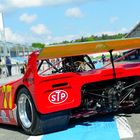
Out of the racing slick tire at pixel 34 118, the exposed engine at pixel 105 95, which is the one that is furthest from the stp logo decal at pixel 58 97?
the exposed engine at pixel 105 95

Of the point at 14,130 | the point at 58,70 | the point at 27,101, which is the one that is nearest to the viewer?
the point at 27,101

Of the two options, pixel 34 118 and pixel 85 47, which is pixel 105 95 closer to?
pixel 85 47

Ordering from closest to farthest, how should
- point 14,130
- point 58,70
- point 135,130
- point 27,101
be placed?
1. point 135,130
2. point 27,101
3. point 14,130
4. point 58,70

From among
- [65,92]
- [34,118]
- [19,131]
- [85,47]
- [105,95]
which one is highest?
[85,47]

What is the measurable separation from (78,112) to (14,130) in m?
1.26

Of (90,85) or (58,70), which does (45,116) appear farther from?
(58,70)

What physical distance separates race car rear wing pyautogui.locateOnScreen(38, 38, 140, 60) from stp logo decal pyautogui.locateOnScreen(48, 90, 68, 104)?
22.5 inches

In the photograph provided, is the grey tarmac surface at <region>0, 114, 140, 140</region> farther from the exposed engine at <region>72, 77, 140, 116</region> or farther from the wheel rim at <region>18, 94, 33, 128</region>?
the exposed engine at <region>72, 77, 140, 116</region>

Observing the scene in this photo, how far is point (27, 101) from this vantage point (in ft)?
24.5

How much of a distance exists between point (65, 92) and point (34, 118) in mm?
642

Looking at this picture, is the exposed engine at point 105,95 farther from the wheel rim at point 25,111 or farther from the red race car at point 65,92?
the wheel rim at point 25,111

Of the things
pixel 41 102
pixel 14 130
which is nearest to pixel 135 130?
pixel 41 102

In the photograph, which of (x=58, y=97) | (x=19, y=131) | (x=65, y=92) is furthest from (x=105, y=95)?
(x=19, y=131)

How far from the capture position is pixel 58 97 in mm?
7078
